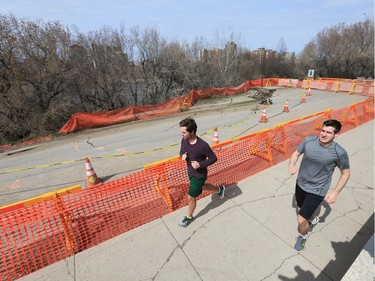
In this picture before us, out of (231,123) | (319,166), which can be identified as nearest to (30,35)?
(231,123)

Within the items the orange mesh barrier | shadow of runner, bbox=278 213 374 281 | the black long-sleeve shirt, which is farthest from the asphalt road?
shadow of runner, bbox=278 213 374 281

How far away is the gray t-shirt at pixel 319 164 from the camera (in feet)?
8.64

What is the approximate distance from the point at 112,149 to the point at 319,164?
817cm

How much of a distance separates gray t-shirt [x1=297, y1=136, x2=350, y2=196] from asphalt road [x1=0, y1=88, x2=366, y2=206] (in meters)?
5.15

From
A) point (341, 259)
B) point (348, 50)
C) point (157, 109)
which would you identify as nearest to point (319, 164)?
point (341, 259)

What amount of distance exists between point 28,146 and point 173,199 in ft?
35.4

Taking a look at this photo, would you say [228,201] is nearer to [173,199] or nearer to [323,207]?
[173,199]

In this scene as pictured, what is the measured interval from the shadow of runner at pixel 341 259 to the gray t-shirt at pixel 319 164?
0.99 metres

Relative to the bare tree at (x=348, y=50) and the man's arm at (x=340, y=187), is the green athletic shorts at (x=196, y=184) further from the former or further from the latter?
the bare tree at (x=348, y=50)

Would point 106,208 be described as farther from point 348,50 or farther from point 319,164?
point 348,50

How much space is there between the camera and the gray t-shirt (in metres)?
2.63

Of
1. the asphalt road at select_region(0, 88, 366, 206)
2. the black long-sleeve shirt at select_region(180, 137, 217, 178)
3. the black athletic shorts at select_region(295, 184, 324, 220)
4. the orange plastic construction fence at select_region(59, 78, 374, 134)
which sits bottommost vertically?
the asphalt road at select_region(0, 88, 366, 206)

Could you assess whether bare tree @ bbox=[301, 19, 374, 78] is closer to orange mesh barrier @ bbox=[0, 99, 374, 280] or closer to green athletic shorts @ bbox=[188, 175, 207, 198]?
orange mesh barrier @ bbox=[0, 99, 374, 280]

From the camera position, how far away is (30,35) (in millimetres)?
13828
